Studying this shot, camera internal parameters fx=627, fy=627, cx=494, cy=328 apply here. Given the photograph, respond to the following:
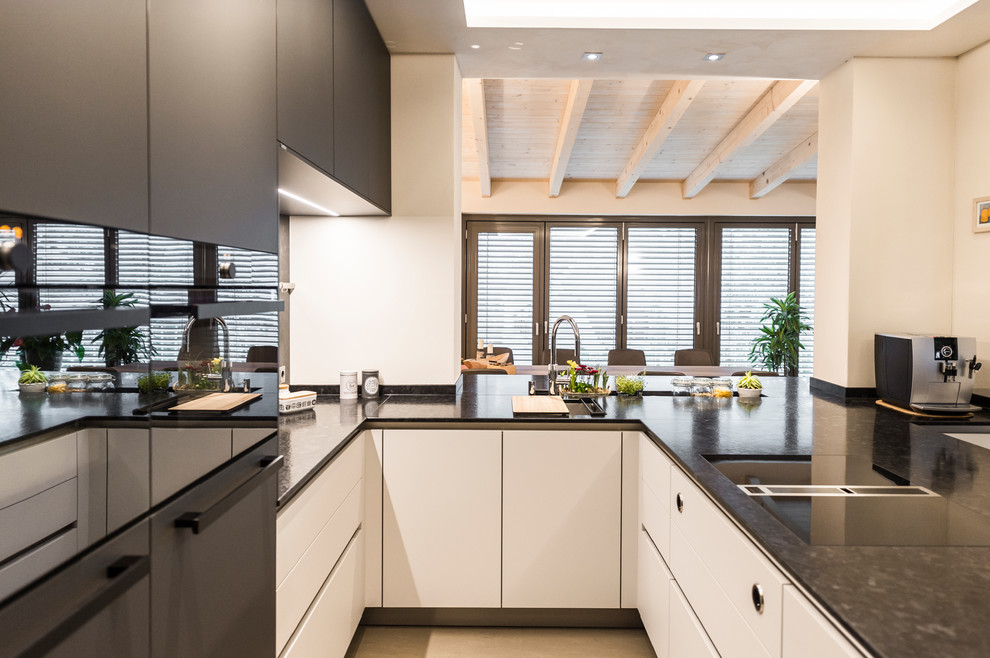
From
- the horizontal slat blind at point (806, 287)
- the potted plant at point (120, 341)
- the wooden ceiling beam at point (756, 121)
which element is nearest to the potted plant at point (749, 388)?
the wooden ceiling beam at point (756, 121)

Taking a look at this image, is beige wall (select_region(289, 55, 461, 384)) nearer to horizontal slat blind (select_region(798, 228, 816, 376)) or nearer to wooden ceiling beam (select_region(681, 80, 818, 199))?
wooden ceiling beam (select_region(681, 80, 818, 199))

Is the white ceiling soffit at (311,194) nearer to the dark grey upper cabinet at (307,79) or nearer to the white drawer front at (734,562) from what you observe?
the dark grey upper cabinet at (307,79)

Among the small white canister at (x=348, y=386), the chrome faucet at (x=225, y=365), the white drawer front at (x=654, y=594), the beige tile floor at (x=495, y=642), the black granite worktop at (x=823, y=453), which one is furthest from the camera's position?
the small white canister at (x=348, y=386)

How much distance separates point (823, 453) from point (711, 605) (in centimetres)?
67

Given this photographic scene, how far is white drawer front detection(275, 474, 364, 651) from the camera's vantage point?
59.0 inches

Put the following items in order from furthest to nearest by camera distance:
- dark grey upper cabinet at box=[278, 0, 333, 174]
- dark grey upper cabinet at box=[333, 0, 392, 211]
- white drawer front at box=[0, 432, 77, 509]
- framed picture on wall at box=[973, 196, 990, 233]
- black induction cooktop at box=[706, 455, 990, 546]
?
1. framed picture on wall at box=[973, 196, 990, 233]
2. dark grey upper cabinet at box=[333, 0, 392, 211]
3. dark grey upper cabinet at box=[278, 0, 333, 174]
4. black induction cooktop at box=[706, 455, 990, 546]
5. white drawer front at box=[0, 432, 77, 509]

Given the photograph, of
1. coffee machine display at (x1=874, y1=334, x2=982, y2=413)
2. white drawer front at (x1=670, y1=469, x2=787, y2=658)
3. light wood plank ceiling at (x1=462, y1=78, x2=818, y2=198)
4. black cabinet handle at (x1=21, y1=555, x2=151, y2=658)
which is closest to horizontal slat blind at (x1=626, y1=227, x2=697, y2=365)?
light wood plank ceiling at (x1=462, y1=78, x2=818, y2=198)

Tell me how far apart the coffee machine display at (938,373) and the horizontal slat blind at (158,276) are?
9.08 ft

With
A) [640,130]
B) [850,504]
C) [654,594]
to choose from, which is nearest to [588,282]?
[640,130]

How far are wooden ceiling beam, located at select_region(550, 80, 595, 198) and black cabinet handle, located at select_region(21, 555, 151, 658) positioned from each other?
→ 11.0 ft

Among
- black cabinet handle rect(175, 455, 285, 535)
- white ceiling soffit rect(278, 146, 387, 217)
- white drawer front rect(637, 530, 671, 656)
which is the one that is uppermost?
white ceiling soffit rect(278, 146, 387, 217)

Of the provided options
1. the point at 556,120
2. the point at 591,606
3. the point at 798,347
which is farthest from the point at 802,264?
the point at 591,606

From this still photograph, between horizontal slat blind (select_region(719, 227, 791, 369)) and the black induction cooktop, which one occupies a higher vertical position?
horizontal slat blind (select_region(719, 227, 791, 369))

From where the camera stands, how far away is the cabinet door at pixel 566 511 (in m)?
2.38
